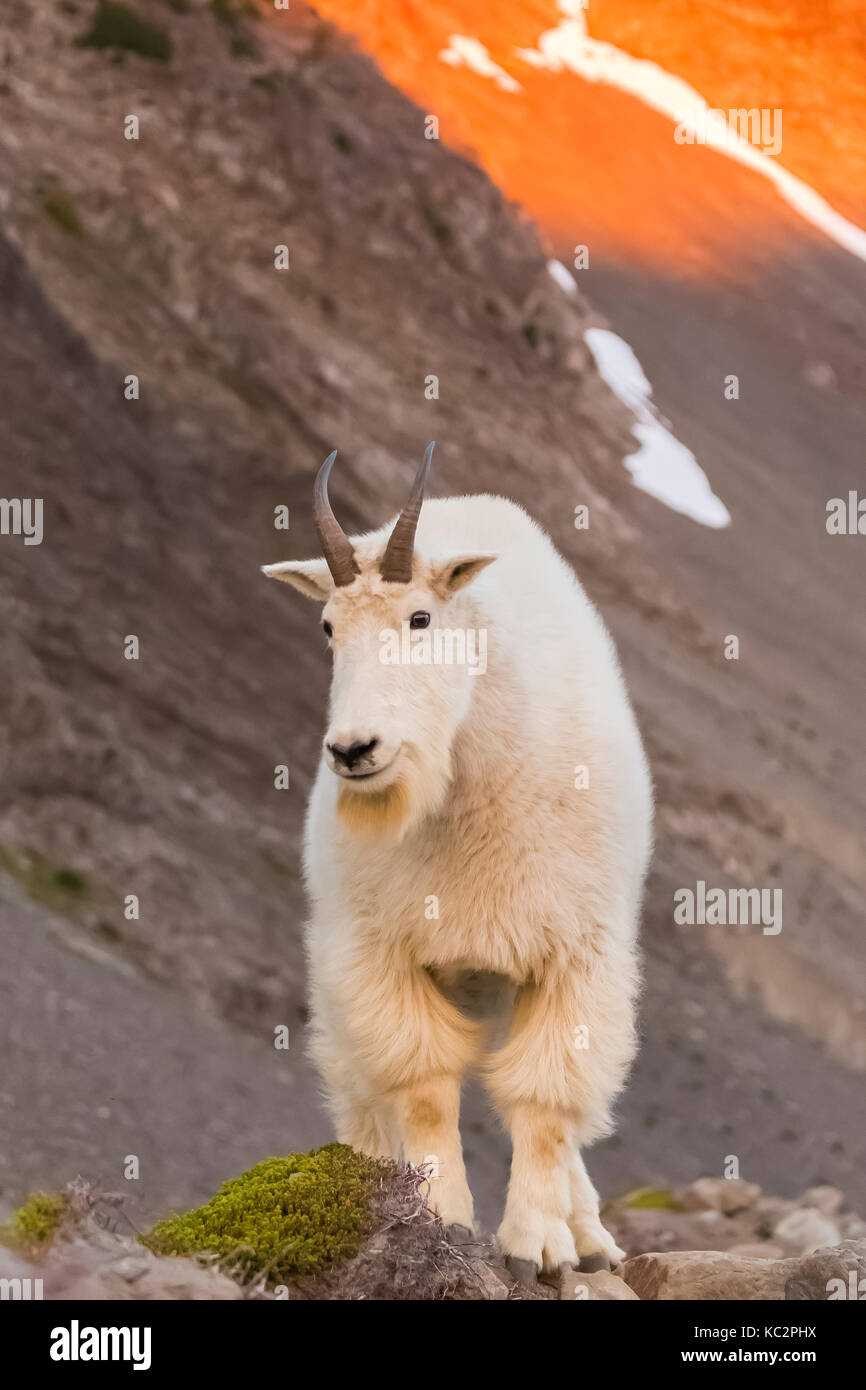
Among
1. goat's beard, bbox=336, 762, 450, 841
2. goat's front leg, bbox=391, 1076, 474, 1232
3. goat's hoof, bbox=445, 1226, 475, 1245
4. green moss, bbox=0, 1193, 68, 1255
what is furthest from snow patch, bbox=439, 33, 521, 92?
A: green moss, bbox=0, 1193, 68, 1255

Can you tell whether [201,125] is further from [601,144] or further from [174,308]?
[601,144]

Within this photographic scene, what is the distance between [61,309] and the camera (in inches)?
1372

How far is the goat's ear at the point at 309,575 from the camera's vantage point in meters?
7.06

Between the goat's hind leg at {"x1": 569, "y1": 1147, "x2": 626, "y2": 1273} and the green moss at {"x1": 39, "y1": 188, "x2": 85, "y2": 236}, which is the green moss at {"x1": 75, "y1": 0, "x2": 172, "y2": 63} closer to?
the green moss at {"x1": 39, "y1": 188, "x2": 85, "y2": 236}

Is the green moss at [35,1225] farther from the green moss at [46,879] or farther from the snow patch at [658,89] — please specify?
the snow patch at [658,89]

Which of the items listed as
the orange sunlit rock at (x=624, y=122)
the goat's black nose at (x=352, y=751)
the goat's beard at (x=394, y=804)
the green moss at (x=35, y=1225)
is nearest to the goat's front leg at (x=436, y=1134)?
the goat's beard at (x=394, y=804)

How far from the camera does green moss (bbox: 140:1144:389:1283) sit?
660cm

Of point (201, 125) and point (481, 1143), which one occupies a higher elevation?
point (201, 125)

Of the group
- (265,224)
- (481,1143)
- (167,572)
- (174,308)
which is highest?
(265,224)

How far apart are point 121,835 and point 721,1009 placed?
39.8ft

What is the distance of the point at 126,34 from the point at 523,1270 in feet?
129

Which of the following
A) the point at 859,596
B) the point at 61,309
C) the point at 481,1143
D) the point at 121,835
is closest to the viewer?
the point at 481,1143

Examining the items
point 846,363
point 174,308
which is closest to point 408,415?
point 174,308

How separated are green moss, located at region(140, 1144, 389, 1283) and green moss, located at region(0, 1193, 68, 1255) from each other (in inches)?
15.6
